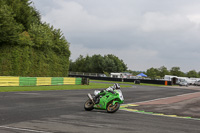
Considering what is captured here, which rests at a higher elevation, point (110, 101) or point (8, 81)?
point (8, 81)

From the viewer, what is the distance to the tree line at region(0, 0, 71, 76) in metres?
33.6

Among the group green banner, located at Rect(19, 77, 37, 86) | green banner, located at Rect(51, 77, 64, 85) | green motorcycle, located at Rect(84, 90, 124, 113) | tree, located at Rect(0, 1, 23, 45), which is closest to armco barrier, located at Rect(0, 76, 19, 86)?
green banner, located at Rect(19, 77, 37, 86)

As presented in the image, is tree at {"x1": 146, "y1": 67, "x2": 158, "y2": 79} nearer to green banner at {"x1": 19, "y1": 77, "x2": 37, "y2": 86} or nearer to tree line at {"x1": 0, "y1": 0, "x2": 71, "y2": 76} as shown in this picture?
tree line at {"x1": 0, "y1": 0, "x2": 71, "y2": 76}

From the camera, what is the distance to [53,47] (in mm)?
45094

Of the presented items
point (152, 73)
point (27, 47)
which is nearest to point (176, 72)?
point (152, 73)

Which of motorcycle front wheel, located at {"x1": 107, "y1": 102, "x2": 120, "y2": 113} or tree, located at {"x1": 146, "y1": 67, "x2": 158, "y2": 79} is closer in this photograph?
motorcycle front wheel, located at {"x1": 107, "y1": 102, "x2": 120, "y2": 113}

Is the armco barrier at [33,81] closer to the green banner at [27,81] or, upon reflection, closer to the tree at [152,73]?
the green banner at [27,81]

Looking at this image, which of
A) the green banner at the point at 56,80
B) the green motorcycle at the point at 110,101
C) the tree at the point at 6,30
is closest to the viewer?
the green motorcycle at the point at 110,101

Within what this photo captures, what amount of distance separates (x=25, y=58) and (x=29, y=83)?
26.7ft

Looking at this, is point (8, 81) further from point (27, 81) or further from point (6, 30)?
point (6, 30)

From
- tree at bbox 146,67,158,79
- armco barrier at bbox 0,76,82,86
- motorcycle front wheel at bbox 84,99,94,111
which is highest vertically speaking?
tree at bbox 146,67,158,79

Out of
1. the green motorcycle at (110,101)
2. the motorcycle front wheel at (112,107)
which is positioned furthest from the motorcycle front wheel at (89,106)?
the motorcycle front wheel at (112,107)

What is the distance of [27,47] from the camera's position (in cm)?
3669

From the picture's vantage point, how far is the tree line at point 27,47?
33.6 meters
